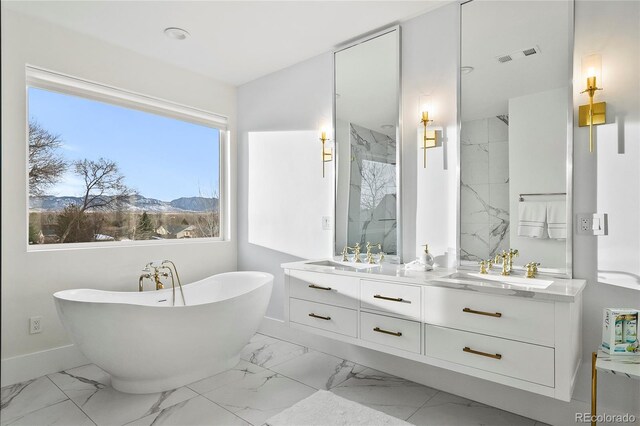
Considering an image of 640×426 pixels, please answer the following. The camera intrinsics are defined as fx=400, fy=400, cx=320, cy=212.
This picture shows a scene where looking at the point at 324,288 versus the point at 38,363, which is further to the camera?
the point at 38,363

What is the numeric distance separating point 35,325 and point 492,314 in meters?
3.01

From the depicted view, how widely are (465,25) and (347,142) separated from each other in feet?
3.82

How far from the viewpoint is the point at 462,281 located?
6.89 feet

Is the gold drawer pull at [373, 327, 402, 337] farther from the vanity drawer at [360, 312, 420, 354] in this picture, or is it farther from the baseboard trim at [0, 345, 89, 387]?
the baseboard trim at [0, 345, 89, 387]

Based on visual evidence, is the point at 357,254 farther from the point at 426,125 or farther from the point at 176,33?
the point at 176,33

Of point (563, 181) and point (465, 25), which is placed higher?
point (465, 25)

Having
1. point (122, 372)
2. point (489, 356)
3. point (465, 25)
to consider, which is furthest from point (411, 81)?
point (122, 372)

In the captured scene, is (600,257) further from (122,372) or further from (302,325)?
(122,372)

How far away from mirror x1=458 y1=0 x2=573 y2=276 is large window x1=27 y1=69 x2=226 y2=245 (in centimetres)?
255

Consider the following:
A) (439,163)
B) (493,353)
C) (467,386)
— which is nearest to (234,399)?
(467,386)

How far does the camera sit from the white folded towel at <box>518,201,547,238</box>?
2271mm

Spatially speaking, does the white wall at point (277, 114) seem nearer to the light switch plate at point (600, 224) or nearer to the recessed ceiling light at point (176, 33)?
the recessed ceiling light at point (176, 33)

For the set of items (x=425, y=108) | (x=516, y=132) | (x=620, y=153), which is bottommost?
(x=620, y=153)

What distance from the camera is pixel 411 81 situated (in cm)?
285
